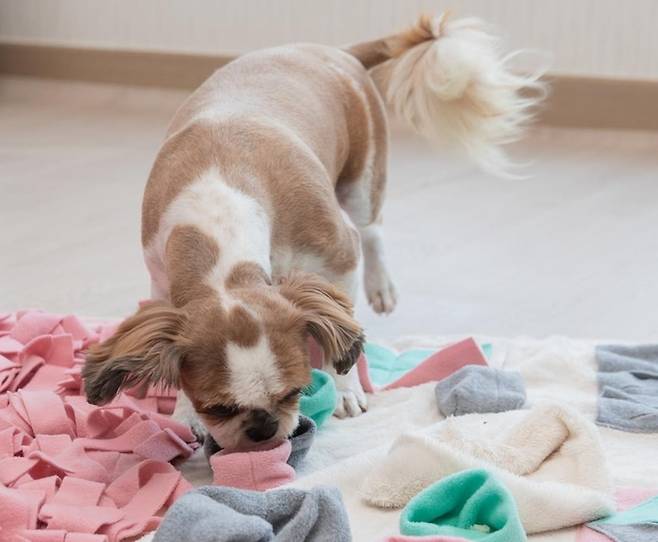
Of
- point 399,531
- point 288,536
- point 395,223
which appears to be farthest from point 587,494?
point 395,223

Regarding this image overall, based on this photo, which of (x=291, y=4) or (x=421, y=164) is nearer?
(x=421, y=164)

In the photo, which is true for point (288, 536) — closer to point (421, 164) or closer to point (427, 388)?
point (427, 388)

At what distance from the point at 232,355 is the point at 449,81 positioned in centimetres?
129

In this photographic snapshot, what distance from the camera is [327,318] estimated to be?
203 cm

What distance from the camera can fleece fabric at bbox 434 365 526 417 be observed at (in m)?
2.36

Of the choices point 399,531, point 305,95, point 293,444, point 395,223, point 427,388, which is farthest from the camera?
point 395,223

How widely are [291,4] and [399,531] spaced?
11.4ft

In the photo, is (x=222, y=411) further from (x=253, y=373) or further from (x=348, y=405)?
(x=348, y=405)

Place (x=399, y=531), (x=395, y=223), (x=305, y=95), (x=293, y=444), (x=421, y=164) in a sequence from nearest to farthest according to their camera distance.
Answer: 1. (x=399, y=531)
2. (x=293, y=444)
3. (x=305, y=95)
4. (x=395, y=223)
5. (x=421, y=164)

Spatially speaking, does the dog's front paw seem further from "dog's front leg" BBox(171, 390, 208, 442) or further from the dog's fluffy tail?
the dog's fluffy tail

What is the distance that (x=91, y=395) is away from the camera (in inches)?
76.5

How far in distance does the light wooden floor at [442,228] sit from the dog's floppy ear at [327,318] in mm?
901

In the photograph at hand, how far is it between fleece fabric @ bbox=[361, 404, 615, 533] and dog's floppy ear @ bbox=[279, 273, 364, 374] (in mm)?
178


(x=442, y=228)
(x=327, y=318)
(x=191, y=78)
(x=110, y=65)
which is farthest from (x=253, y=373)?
(x=110, y=65)
